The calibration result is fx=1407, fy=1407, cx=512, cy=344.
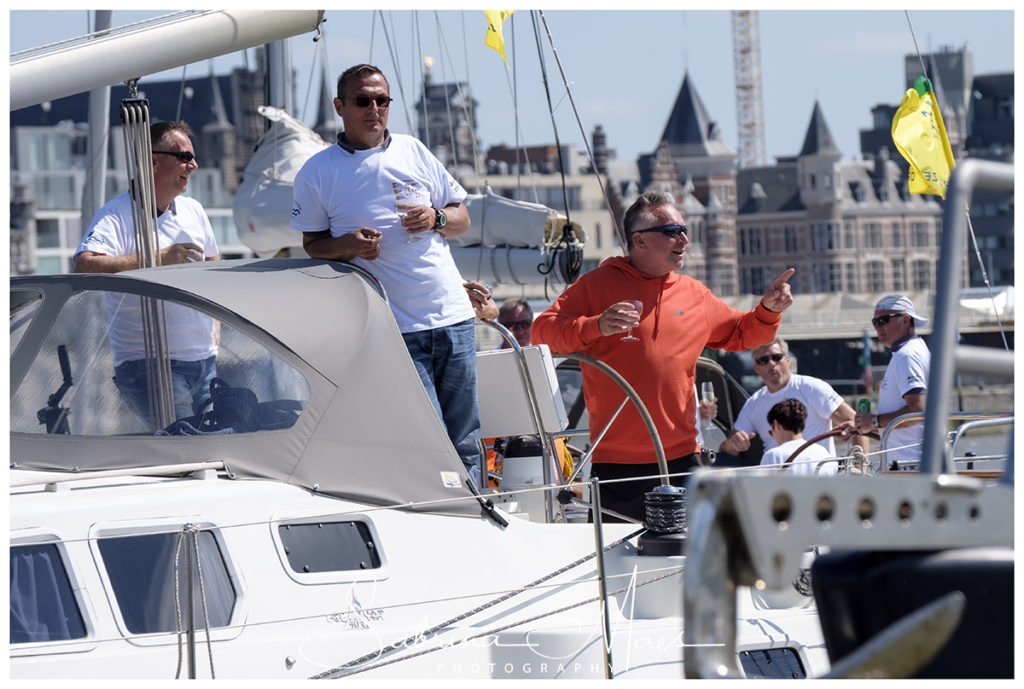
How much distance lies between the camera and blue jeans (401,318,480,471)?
14.3 ft

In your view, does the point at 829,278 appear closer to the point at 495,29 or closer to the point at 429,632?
the point at 495,29

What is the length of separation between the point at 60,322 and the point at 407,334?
103 centimetres

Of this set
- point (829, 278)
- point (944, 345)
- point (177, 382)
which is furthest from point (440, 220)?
point (829, 278)

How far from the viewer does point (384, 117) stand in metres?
4.36

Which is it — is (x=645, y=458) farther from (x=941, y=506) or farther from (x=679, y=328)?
(x=941, y=506)

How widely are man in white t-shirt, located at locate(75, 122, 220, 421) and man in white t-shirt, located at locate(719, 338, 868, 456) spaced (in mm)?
3116

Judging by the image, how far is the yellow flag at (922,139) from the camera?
759 centimetres

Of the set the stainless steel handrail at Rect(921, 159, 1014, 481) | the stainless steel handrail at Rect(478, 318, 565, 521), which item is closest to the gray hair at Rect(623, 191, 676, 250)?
the stainless steel handrail at Rect(478, 318, 565, 521)

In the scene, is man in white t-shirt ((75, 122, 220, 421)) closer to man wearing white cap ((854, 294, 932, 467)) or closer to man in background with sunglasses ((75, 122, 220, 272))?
man in background with sunglasses ((75, 122, 220, 272))

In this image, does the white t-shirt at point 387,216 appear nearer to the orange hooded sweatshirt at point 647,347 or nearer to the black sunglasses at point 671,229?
the orange hooded sweatshirt at point 647,347

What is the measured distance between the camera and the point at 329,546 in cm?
343

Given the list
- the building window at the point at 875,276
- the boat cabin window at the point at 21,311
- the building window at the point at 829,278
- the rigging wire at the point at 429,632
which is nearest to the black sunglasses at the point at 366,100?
the boat cabin window at the point at 21,311

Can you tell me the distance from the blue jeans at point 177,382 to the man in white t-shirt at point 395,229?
64cm

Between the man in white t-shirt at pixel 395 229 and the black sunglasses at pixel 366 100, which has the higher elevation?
the black sunglasses at pixel 366 100
